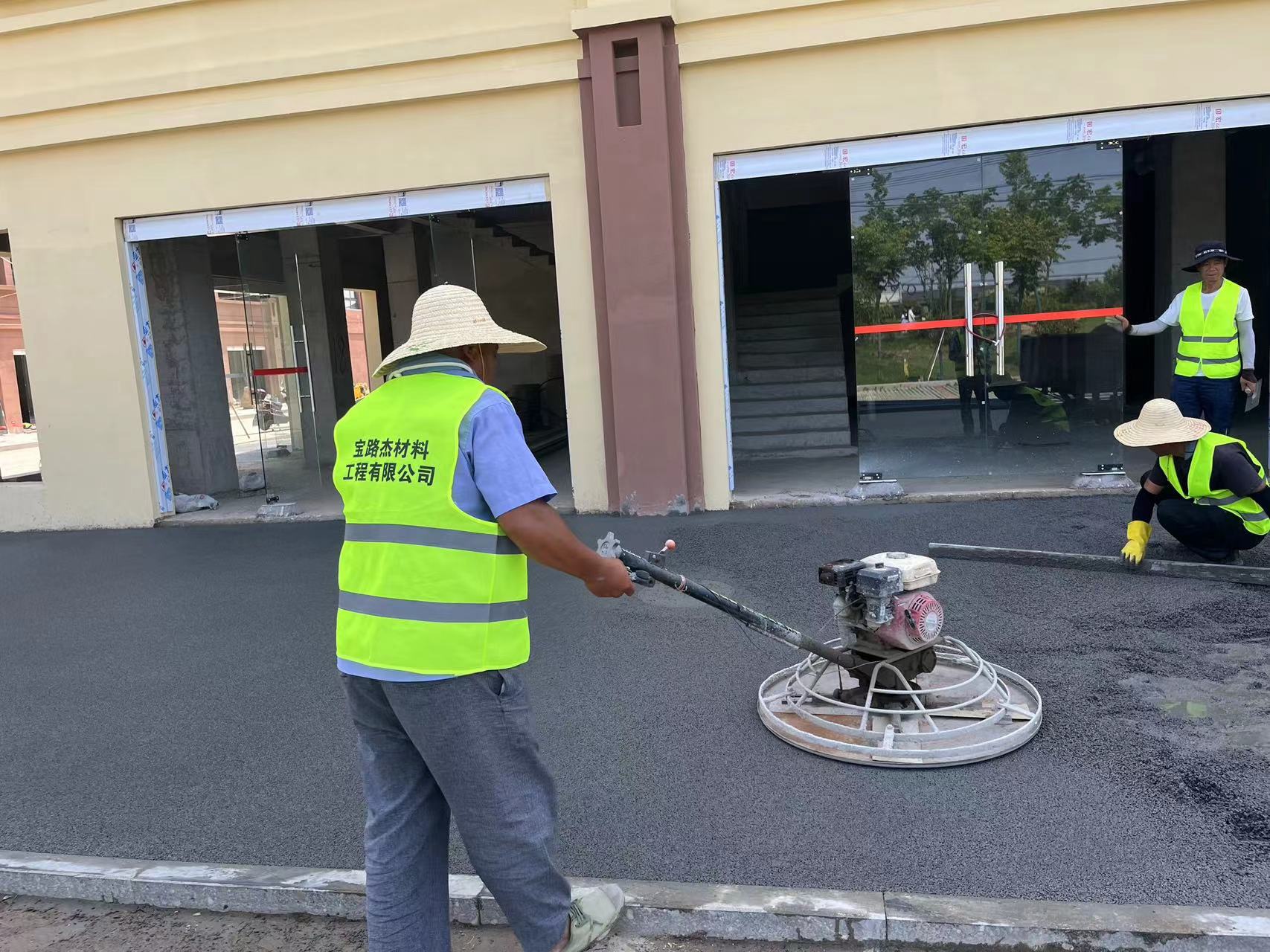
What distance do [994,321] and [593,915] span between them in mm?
7354

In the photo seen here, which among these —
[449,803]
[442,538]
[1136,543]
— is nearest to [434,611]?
[442,538]

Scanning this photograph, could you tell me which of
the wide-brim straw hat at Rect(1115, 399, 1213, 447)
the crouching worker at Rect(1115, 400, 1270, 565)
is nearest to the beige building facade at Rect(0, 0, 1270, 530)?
the crouching worker at Rect(1115, 400, 1270, 565)

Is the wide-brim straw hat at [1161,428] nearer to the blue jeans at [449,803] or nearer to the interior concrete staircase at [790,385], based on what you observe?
the blue jeans at [449,803]

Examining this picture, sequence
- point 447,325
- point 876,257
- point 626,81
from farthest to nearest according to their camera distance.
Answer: point 876,257
point 626,81
point 447,325

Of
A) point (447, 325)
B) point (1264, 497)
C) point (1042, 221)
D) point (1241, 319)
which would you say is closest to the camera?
point (447, 325)

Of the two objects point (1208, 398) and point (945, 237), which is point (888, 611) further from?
point (945, 237)

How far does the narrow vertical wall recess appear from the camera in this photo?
7.86 meters

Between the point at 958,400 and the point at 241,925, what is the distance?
24.6 feet

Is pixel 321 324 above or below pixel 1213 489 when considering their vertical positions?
above

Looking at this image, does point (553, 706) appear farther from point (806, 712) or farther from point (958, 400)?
point (958, 400)

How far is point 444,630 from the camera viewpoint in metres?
2.31

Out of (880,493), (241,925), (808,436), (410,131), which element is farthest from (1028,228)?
(241,925)

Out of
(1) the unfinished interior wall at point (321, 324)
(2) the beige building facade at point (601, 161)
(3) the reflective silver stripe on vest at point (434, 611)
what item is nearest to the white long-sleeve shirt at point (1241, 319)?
(2) the beige building facade at point (601, 161)

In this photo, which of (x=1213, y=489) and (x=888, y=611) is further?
(x=1213, y=489)
